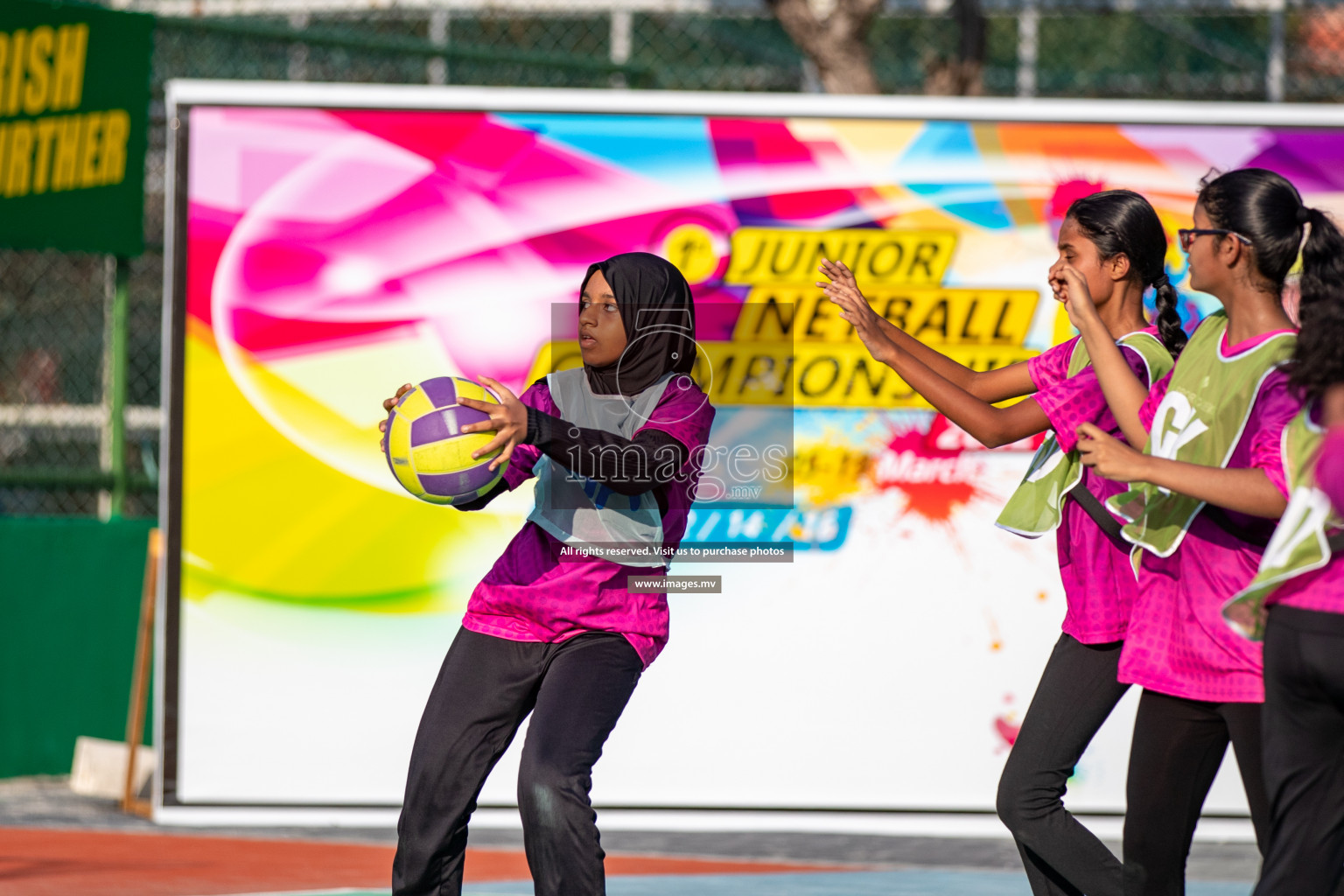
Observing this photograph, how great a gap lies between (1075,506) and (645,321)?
127 cm

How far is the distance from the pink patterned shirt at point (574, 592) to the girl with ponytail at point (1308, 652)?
4.78ft

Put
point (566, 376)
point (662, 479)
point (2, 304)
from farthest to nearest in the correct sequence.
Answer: point (2, 304) < point (566, 376) < point (662, 479)

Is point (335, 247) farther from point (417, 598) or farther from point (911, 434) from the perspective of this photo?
point (911, 434)

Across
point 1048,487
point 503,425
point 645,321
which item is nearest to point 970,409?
point 1048,487

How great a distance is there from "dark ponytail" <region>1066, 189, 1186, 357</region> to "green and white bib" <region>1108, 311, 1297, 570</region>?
33 centimetres

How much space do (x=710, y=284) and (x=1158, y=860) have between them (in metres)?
3.44

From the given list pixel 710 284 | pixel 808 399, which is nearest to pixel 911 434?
pixel 808 399

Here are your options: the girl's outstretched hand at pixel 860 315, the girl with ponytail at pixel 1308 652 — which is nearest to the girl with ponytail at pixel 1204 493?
the girl with ponytail at pixel 1308 652

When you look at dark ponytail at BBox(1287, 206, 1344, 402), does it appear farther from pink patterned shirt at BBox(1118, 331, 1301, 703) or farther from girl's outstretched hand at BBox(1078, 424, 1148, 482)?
girl's outstretched hand at BBox(1078, 424, 1148, 482)

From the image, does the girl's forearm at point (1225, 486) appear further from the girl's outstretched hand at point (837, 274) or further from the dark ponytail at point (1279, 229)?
the girl's outstretched hand at point (837, 274)

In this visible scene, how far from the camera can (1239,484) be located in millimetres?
3658

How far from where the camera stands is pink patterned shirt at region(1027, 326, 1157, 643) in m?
4.30

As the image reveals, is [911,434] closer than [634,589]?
No

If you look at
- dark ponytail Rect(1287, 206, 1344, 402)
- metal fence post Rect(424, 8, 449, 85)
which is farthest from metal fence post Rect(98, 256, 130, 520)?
dark ponytail Rect(1287, 206, 1344, 402)
